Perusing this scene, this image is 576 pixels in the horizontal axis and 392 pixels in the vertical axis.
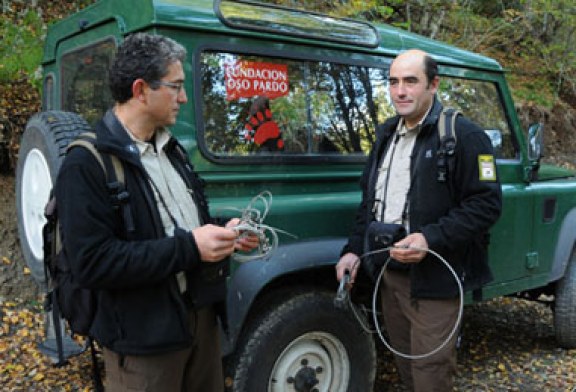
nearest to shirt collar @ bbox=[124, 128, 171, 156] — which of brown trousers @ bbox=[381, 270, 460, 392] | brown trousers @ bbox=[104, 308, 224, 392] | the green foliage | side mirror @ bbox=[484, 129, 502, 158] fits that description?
brown trousers @ bbox=[104, 308, 224, 392]

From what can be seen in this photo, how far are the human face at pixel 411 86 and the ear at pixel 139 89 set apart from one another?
49.7 inches

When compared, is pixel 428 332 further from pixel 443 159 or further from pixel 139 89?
pixel 139 89

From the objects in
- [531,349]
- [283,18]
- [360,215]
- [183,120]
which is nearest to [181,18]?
[183,120]

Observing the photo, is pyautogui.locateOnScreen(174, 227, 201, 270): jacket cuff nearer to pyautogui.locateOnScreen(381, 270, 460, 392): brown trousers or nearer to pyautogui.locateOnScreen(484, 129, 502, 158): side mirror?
pyautogui.locateOnScreen(381, 270, 460, 392): brown trousers

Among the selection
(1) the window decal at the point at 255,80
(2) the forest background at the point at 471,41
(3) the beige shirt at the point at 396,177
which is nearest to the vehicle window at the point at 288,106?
(1) the window decal at the point at 255,80

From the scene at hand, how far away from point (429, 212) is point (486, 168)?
32 centimetres

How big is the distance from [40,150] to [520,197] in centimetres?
310

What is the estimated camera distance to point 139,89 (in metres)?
1.82

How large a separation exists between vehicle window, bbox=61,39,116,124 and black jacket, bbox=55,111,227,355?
136cm

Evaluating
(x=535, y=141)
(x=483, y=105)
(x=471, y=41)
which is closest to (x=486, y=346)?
(x=535, y=141)

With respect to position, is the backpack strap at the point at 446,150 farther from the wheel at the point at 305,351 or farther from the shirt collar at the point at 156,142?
the shirt collar at the point at 156,142

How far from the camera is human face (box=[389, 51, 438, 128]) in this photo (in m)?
2.57

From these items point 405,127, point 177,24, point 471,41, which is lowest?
point 405,127

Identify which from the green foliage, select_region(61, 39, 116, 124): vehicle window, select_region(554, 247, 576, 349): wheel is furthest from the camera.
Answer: the green foliage
